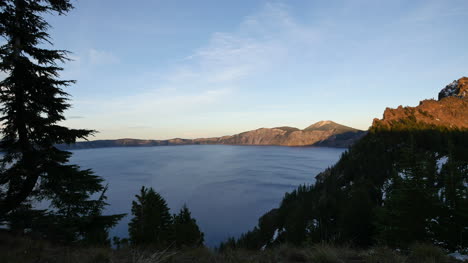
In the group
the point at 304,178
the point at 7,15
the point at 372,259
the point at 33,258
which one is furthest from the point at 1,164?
the point at 304,178

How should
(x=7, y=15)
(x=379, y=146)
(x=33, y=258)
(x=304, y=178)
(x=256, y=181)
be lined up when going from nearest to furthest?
(x=33, y=258) → (x=7, y=15) → (x=379, y=146) → (x=256, y=181) → (x=304, y=178)

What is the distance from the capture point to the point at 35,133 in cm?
879

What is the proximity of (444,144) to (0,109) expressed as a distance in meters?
94.0

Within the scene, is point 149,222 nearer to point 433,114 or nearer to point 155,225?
point 155,225

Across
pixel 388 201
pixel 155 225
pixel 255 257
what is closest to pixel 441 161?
pixel 388 201

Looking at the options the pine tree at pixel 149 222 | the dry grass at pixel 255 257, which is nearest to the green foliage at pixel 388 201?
the dry grass at pixel 255 257

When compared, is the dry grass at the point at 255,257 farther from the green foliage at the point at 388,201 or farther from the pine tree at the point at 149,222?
the pine tree at the point at 149,222

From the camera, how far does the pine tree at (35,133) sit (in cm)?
820

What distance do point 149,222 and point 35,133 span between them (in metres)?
20.7

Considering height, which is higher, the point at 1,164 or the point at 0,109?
the point at 0,109

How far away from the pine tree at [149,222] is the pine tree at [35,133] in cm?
1434

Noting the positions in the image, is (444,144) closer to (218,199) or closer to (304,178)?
(304,178)

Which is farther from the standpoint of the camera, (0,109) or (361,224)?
(361,224)

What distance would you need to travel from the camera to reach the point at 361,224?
3925 centimetres
